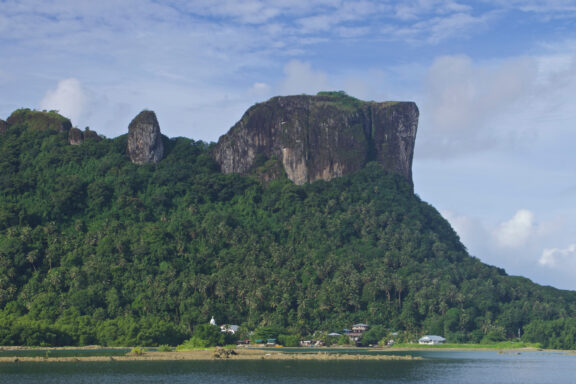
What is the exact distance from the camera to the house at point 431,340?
153 m

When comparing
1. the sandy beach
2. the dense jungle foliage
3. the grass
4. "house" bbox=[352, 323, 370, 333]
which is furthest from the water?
"house" bbox=[352, 323, 370, 333]

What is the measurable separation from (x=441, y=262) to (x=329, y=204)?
31309 mm

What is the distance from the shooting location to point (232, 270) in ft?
541

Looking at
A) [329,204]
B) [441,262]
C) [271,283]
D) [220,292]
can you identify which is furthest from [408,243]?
[220,292]

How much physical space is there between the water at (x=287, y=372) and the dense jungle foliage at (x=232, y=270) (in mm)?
34005

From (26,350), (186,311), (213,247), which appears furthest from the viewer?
(213,247)

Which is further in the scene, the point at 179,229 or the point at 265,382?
the point at 179,229

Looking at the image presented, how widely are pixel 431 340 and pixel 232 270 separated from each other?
4291 centimetres

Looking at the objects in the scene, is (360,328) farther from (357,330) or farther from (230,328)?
(230,328)

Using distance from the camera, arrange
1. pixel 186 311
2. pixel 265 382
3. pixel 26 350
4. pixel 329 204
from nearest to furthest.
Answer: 1. pixel 265 382
2. pixel 26 350
3. pixel 186 311
4. pixel 329 204

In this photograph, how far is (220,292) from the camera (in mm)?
156000

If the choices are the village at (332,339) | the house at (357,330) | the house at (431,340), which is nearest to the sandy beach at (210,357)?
the village at (332,339)

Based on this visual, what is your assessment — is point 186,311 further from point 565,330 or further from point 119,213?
point 565,330

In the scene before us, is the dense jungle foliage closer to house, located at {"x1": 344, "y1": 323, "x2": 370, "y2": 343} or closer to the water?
house, located at {"x1": 344, "y1": 323, "x2": 370, "y2": 343}
